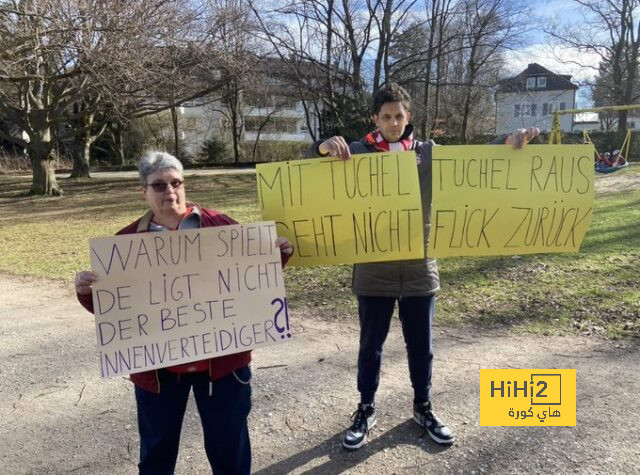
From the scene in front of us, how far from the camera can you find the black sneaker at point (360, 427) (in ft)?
8.99

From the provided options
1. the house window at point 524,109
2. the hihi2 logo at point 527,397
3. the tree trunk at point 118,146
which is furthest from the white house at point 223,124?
the hihi2 logo at point 527,397

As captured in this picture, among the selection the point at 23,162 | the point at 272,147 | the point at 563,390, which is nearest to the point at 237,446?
the point at 563,390

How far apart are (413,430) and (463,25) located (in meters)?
24.0

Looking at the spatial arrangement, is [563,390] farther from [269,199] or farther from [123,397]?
[123,397]

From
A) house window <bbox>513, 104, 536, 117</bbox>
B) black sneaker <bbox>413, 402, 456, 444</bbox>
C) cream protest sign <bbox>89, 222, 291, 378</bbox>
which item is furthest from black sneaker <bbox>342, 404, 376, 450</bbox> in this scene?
house window <bbox>513, 104, 536, 117</bbox>

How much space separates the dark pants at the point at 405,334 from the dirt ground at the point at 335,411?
0.30 metres

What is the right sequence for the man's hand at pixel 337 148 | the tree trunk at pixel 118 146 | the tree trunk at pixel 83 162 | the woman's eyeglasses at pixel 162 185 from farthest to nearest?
1. the tree trunk at pixel 118 146
2. the tree trunk at pixel 83 162
3. the man's hand at pixel 337 148
4. the woman's eyeglasses at pixel 162 185

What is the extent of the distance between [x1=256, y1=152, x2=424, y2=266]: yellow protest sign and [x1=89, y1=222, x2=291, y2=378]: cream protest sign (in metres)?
0.29

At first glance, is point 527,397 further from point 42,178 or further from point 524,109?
point 524,109

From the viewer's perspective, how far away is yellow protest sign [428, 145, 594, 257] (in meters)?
2.71

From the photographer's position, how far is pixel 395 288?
264 centimetres

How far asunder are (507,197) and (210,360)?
72.0 inches

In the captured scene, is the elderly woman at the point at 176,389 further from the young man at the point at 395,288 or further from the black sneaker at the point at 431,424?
the black sneaker at the point at 431,424

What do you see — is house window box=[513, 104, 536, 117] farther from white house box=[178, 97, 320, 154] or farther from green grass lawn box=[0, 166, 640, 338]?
green grass lawn box=[0, 166, 640, 338]
